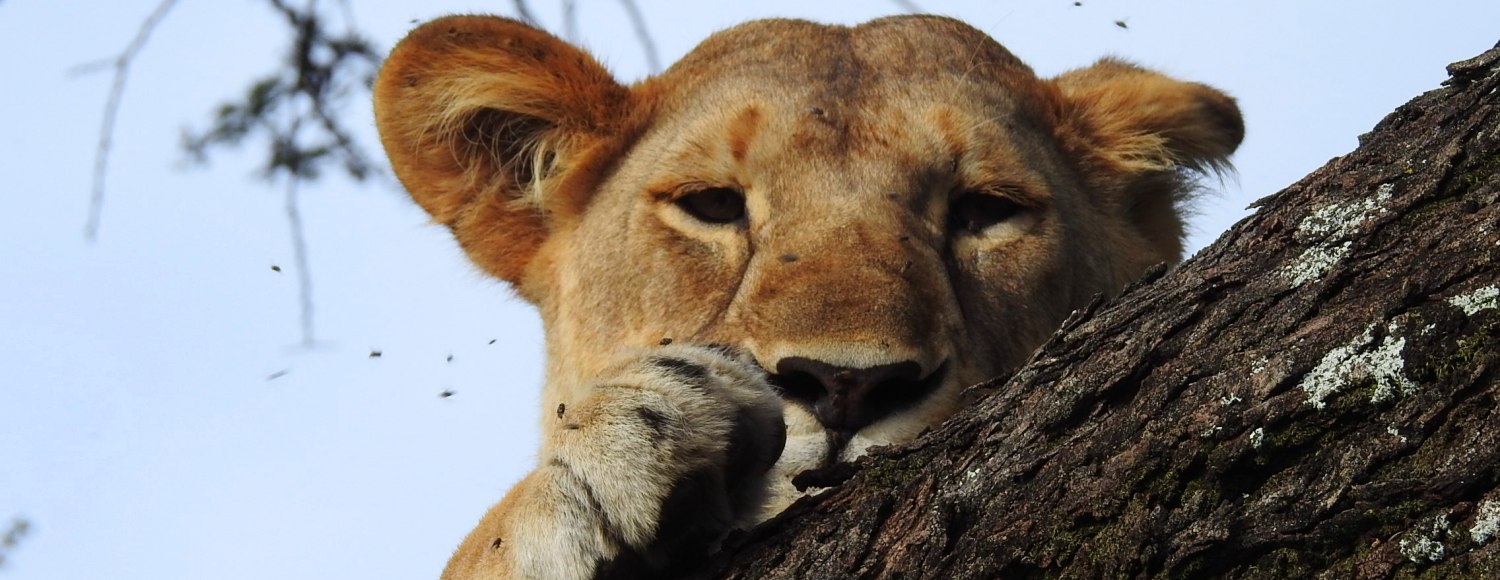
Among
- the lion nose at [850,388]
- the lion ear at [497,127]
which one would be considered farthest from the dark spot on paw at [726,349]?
the lion ear at [497,127]

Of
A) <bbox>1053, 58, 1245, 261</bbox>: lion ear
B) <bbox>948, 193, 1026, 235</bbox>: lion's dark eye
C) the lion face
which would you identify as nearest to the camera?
the lion face

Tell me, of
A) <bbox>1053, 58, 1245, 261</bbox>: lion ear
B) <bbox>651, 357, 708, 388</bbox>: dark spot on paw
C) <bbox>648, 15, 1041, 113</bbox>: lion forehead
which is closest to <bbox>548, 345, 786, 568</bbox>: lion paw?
<bbox>651, 357, 708, 388</bbox>: dark spot on paw

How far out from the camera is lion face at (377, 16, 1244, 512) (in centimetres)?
372

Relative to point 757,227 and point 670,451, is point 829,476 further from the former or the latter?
point 757,227

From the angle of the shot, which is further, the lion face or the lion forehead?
the lion forehead

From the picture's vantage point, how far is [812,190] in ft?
14.0

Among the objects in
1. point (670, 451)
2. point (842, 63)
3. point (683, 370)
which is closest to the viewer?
point (670, 451)

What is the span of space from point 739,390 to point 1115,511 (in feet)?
3.28

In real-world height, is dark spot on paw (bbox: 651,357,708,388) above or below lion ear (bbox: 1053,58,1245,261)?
below

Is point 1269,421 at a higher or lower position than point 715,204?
lower

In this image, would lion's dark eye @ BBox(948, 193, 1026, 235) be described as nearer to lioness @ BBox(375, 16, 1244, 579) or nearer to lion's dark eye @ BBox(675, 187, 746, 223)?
lioness @ BBox(375, 16, 1244, 579)

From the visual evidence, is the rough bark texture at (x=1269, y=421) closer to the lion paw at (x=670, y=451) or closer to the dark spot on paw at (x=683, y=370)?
the lion paw at (x=670, y=451)

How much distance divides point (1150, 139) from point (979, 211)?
93cm

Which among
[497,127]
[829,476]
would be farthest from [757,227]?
[829,476]
